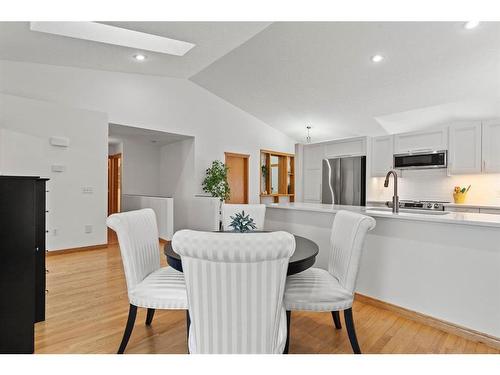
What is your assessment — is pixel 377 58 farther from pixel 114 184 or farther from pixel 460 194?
pixel 114 184

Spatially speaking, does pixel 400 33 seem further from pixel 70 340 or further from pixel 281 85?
pixel 70 340

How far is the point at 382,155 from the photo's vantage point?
5.58 metres

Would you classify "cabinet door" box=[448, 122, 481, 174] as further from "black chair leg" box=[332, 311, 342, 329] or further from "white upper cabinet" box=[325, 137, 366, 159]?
"black chair leg" box=[332, 311, 342, 329]

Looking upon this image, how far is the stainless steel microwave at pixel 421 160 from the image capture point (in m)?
4.71

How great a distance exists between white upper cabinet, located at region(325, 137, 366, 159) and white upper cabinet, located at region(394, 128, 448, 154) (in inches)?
32.5

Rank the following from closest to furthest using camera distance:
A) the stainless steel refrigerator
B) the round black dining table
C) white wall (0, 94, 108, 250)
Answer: the round black dining table → white wall (0, 94, 108, 250) → the stainless steel refrigerator

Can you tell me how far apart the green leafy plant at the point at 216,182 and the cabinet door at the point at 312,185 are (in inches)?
94.6

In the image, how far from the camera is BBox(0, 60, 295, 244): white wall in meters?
4.17

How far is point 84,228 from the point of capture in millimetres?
4551

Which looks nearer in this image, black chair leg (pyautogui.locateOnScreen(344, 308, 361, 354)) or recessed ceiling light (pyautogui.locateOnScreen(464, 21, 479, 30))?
black chair leg (pyautogui.locateOnScreen(344, 308, 361, 354))

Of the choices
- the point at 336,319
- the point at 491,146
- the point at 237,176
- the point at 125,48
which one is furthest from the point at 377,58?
the point at 237,176

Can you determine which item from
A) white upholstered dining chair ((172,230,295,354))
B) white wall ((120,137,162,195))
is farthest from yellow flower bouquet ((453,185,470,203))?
white wall ((120,137,162,195))

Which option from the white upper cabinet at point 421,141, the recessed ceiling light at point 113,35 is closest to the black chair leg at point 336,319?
the recessed ceiling light at point 113,35

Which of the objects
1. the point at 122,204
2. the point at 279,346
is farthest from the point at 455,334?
the point at 122,204
